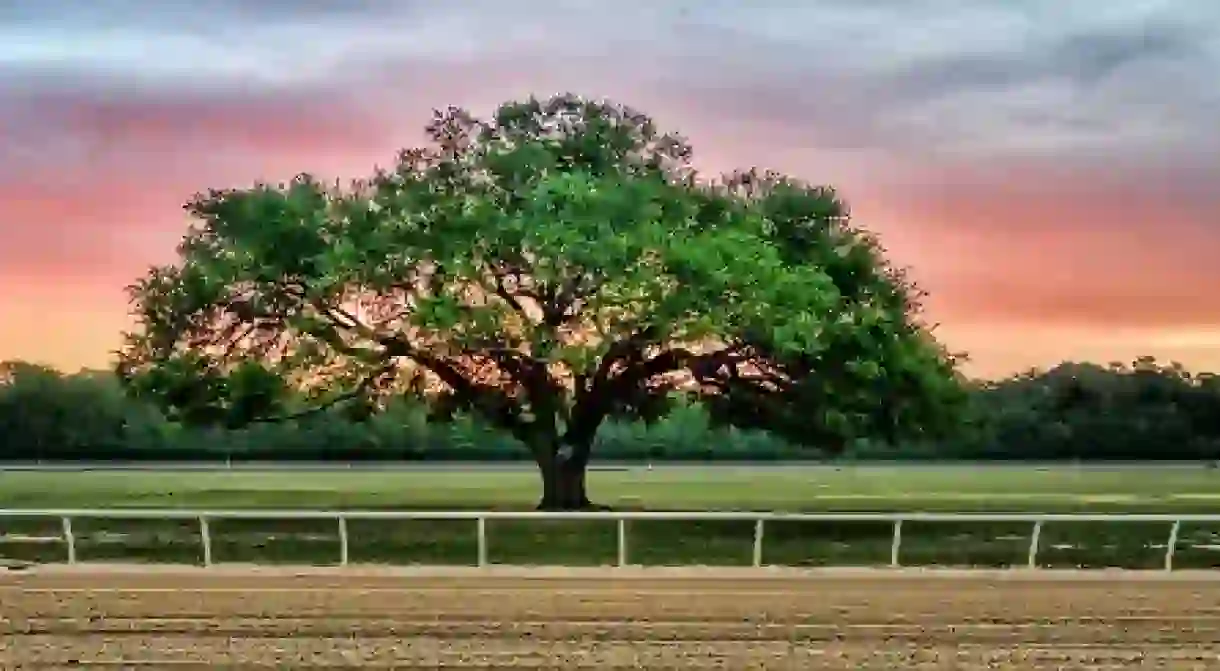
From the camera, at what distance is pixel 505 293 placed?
16.7m

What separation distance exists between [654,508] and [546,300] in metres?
2.23

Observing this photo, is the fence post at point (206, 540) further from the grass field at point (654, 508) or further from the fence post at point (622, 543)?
the fence post at point (622, 543)

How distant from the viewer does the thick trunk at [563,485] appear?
16.2 metres

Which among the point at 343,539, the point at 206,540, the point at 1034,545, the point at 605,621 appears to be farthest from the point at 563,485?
the point at 605,621

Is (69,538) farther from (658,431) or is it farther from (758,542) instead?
(658,431)

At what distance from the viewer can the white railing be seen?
13.6 m

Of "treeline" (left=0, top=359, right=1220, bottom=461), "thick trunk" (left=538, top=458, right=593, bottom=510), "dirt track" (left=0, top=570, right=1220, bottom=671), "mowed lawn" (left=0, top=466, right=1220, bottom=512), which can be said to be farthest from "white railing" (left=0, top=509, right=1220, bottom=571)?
"thick trunk" (left=538, top=458, right=593, bottom=510)

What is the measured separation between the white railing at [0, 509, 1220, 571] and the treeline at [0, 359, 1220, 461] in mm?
1324

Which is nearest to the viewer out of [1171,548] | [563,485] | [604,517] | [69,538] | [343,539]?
[604,517]

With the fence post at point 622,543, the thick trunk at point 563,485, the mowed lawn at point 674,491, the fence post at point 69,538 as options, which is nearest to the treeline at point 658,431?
the mowed lawn at point 674,491

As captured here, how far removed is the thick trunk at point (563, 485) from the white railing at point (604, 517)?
1561 millimetres

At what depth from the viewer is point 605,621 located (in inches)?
442

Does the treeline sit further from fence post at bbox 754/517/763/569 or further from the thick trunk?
fence post at bbox 754/517/763/569

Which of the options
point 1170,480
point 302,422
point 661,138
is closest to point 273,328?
point 302,422
